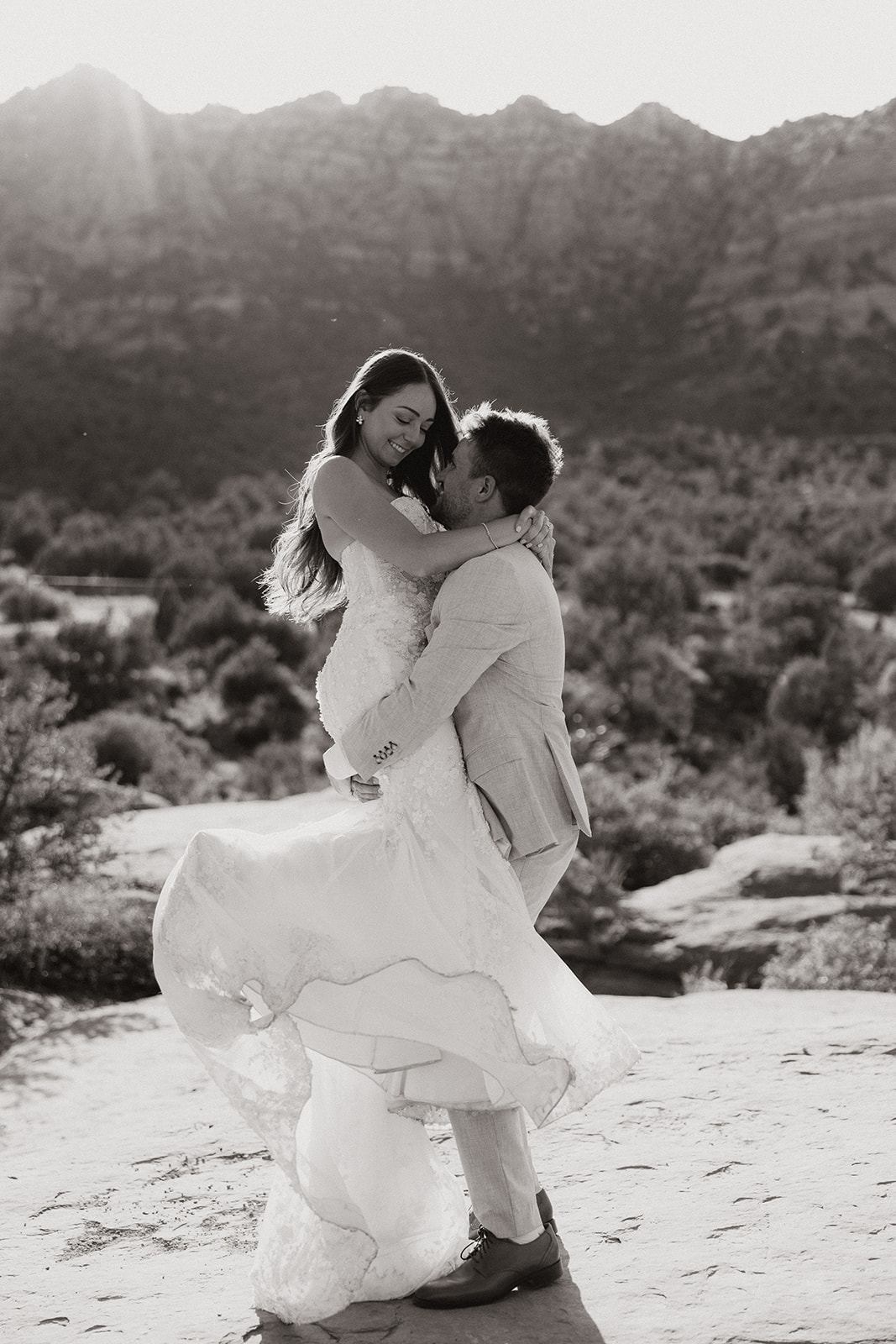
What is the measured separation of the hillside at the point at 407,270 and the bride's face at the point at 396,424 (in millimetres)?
41258

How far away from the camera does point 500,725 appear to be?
3.15 meters

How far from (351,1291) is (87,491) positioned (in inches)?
1679

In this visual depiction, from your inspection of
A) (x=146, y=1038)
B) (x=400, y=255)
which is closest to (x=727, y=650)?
(x=146, y=1038)

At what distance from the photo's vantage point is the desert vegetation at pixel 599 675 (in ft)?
32.5

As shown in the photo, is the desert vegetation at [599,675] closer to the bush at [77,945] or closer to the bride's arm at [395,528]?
the bush at [77,945]

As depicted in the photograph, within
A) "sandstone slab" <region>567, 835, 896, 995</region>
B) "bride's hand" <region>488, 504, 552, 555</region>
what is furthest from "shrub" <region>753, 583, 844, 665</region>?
"bride's hand" <region>488, 504, 552, 555</region>

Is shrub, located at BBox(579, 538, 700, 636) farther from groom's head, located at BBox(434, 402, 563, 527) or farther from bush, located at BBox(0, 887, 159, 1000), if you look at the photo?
groom's head, located at BBox(434, 402, 563, 527)

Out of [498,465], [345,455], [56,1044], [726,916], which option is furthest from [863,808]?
[498,465]

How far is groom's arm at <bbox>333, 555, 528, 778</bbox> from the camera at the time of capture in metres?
3.03

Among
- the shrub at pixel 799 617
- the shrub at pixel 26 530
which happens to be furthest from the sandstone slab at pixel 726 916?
the shrub at pixel 26 530

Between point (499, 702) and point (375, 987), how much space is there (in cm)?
73

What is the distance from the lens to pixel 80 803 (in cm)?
1006

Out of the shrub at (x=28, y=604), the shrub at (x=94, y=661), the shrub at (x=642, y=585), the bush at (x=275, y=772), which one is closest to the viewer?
the bush at (x=275, y=772)

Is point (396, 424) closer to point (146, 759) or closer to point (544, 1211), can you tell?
point (544, 1211)
